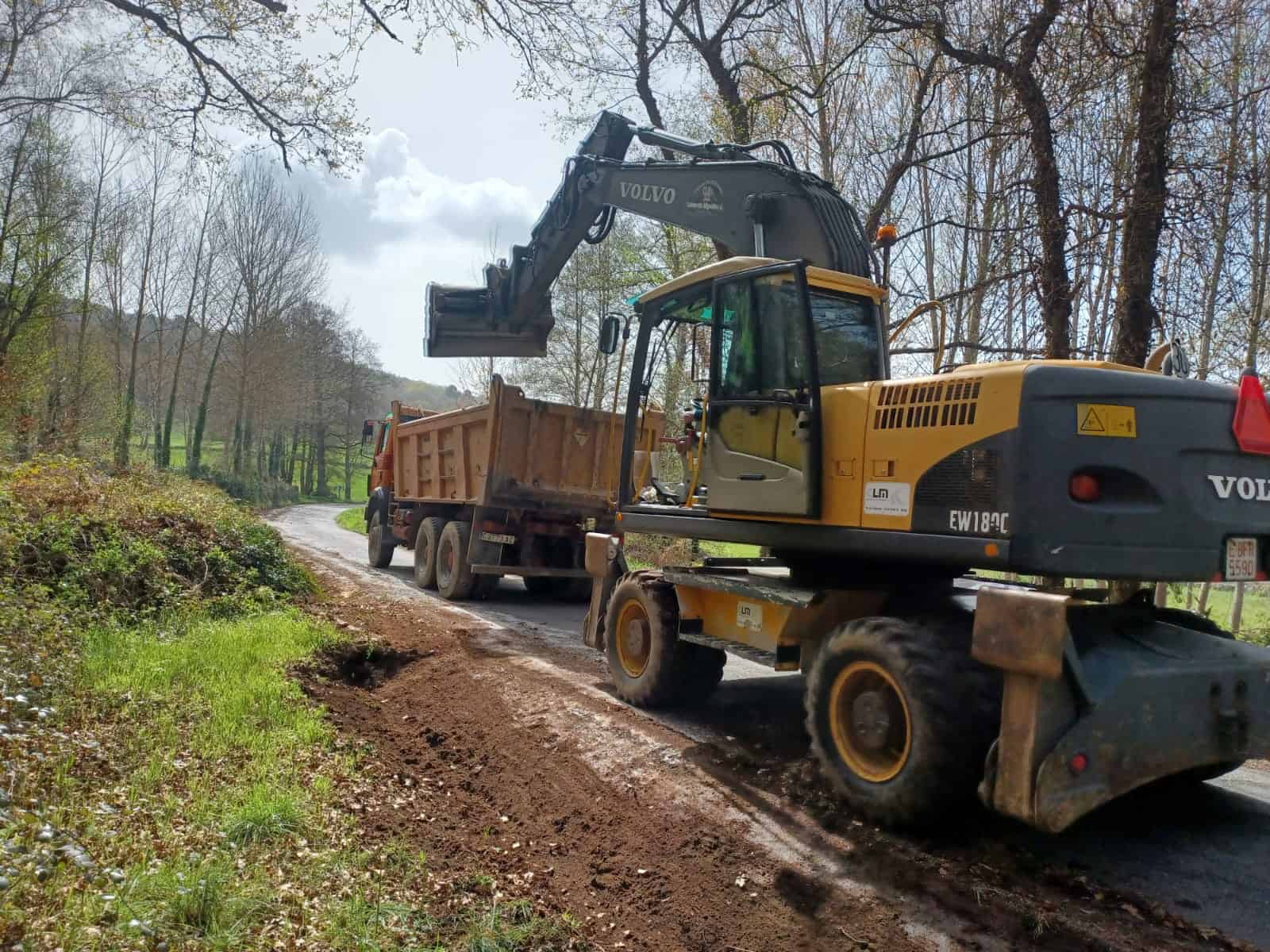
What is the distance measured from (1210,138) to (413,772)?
10.1m

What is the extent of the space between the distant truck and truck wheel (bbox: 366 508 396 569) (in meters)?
2.26

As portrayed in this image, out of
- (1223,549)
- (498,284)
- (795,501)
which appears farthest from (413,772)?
(498,284)

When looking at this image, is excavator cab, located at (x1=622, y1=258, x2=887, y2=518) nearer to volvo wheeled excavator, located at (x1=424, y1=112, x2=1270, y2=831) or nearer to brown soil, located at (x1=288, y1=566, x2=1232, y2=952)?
volvo wheeled excavator, located at (x1=424, y1=112, x2=1270, y2=831)

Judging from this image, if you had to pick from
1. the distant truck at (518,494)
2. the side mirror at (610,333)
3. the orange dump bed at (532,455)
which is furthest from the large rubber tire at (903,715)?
the orange dump bed at (532,455)

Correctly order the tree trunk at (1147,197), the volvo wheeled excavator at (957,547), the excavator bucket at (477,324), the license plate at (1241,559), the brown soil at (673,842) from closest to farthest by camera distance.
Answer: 1. the brown soil at (673,842)
2. the volvo wheeled excavator at (957,547)
3. the license plate at (1241,559)
4. the tree trunk at (1147,197)
5. the excavator bucket at (477,324)

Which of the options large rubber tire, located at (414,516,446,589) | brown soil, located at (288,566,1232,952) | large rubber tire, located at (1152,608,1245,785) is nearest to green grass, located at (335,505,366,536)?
large rubber tire, located at (414,516,446,589)

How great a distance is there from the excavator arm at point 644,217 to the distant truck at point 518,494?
4.49 feet

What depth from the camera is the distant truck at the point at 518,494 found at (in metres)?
10.7

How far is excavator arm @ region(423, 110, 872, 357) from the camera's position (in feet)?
20.4

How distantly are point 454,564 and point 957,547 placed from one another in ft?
27.3

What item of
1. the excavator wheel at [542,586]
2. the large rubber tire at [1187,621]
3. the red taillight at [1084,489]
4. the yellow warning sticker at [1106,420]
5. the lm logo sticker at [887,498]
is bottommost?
the excavator wheel at [542,586]

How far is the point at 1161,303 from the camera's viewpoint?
371 inches

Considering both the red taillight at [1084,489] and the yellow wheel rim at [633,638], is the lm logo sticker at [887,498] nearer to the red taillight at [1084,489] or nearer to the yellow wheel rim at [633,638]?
the red taillight at [1084,489]

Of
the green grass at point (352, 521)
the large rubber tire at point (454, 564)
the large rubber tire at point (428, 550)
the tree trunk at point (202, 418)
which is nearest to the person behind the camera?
the large rubber tire at point (454, 564)
